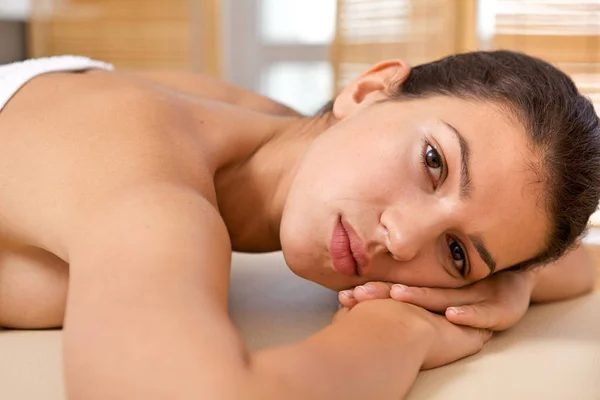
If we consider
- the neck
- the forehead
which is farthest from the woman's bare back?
the forehead

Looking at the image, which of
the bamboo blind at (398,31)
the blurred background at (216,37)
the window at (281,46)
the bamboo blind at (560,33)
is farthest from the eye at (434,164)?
the window at (281,46)

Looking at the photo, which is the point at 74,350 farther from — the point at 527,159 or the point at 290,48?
the point at 290,48

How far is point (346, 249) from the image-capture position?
1.08 m

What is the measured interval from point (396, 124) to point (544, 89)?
221mm

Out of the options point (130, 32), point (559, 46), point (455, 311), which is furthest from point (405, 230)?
point (130, 32)

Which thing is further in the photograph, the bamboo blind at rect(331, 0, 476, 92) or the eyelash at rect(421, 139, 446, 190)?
the bamboo blind at rect(331, 0, 476, 92)

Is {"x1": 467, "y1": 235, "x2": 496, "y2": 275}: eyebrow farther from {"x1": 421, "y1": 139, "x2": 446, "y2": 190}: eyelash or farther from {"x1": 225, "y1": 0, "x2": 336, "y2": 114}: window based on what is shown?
{"x1": 225, "y1": 0, "x2": 336, "y2": 114}: window

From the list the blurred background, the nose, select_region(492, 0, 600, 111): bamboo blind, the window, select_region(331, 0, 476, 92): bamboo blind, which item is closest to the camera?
the nose

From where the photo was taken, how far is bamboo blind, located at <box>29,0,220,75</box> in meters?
3.94

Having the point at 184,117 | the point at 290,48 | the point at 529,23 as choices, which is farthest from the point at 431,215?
the point at 290,48

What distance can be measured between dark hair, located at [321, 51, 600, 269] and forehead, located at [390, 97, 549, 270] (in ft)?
0.06

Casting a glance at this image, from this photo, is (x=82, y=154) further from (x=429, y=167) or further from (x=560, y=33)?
(x=560, y=33)

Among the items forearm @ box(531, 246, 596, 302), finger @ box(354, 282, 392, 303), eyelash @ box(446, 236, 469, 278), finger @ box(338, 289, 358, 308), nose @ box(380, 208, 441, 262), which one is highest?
nose @ box(380, 208, 441, 262)

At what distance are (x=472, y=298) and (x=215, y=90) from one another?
2.19ft
